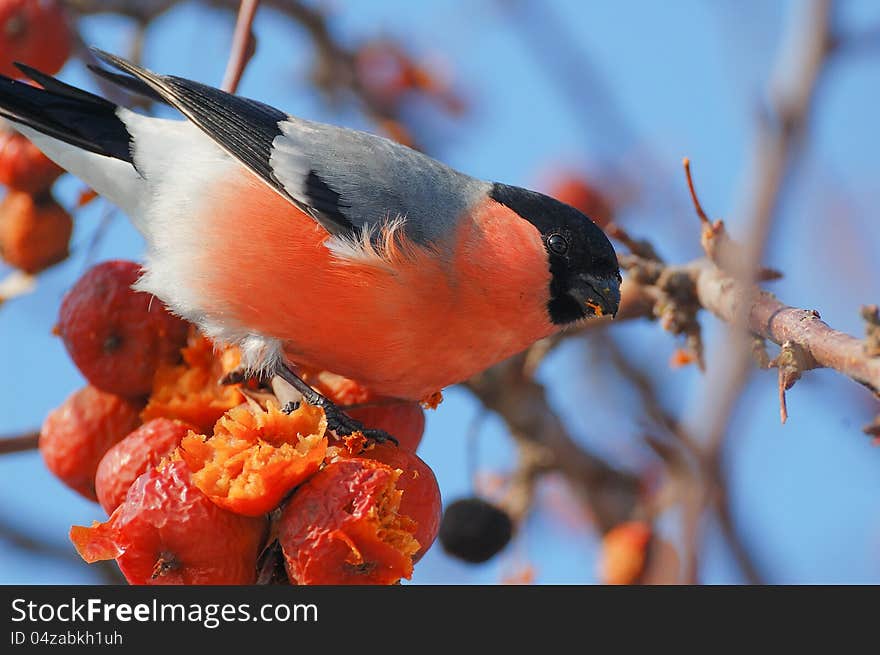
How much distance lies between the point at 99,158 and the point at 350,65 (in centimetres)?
168

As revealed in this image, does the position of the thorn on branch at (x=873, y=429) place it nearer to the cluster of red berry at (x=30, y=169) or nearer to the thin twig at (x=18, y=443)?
the thin twig at (x=18, y=443)

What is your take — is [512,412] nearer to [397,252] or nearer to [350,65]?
[397,252]

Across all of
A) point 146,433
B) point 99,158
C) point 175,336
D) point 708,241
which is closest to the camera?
point 146,433

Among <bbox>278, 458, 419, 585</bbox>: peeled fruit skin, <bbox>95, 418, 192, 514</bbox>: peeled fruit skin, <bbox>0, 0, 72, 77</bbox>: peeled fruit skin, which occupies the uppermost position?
<bbox>0, 0, 72, 77</bbox>: peeled fruit skin

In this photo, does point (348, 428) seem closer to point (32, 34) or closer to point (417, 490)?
point (417, 490)

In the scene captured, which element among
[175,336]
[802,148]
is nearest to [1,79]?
[175,336]

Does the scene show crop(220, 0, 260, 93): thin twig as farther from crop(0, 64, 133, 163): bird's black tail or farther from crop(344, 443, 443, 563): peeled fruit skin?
crop(344, 443, 443, 563): peeled fruit skin

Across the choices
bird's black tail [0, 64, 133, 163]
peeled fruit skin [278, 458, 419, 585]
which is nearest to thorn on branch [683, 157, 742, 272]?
peeled fruit skin [278, 458, 419, 585]

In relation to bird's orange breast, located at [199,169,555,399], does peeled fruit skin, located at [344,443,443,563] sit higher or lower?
lower

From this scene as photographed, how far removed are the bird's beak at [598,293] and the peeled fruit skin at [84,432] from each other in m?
1.18

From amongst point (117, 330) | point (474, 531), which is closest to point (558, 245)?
point (474, 531)

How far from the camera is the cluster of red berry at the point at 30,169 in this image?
9.19 feet

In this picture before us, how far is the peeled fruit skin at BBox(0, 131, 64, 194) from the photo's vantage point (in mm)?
2867

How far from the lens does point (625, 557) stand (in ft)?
10.0
